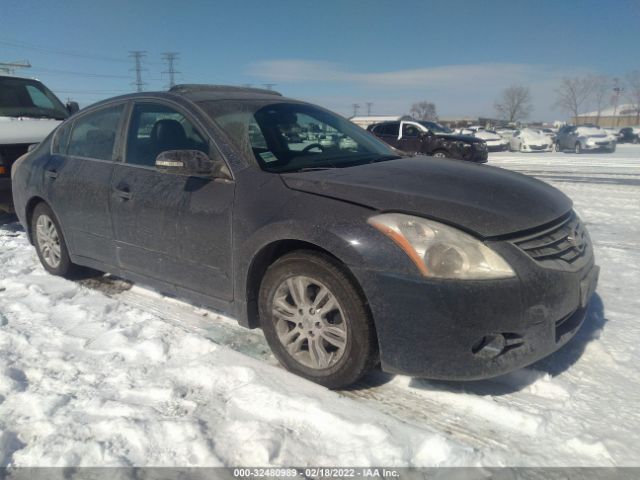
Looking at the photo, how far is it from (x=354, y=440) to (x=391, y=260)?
2.76 feet

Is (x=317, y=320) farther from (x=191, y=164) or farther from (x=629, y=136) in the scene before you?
(x=629, y=136)

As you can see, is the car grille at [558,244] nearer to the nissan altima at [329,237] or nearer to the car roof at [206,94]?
the nissan altima at [329,237]

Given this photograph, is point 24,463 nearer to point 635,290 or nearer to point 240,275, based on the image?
point 240,275

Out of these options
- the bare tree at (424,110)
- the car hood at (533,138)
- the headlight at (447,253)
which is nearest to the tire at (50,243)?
the headlight at (447,253)

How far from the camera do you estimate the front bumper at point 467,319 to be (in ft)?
7.51

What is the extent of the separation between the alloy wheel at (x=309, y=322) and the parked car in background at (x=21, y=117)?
4921 millimetres

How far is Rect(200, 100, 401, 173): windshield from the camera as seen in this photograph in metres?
3.16

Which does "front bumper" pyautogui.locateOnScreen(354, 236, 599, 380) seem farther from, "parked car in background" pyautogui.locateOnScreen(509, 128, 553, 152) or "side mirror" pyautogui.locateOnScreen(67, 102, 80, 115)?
"parked car in background" pyautogui.locateOnScreen(509, 128, 553, 152)

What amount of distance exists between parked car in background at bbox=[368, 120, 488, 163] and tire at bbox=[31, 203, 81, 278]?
10.8m

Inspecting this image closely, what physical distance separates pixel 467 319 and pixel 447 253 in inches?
12.5

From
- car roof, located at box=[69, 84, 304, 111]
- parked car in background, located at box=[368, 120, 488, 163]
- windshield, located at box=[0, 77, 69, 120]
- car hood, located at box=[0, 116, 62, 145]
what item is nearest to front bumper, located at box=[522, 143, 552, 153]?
parked car in background, located at box=[368, 120, 488, 163]

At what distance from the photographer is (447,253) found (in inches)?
91.7

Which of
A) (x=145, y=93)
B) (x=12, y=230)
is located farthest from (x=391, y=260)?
(x=12, y=230)

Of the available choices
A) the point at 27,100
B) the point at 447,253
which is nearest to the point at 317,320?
the point at 447,253
